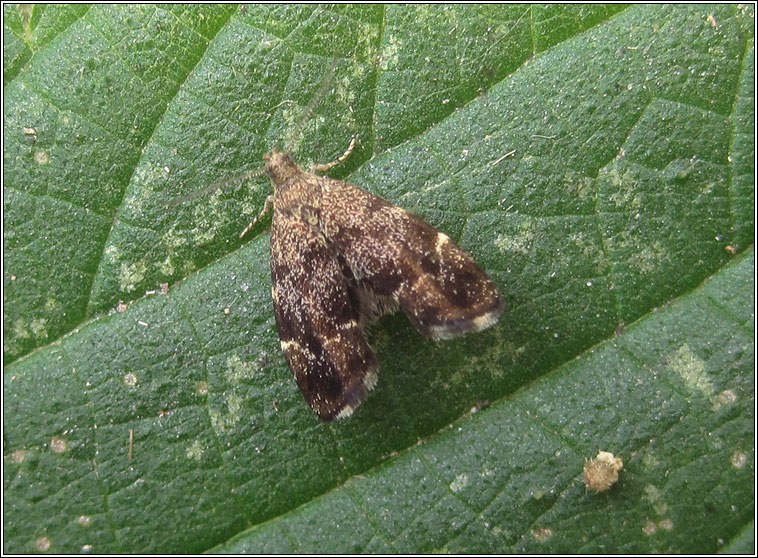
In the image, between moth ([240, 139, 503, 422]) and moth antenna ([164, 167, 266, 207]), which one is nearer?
moth ([240, 139, 503, 422])

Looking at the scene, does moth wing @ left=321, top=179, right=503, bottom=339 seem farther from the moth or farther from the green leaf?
the green leaf

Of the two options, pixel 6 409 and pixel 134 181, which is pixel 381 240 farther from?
pixel 6 409

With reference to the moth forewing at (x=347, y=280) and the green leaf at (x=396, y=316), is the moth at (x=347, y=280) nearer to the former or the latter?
the moth forewing at (x=347, y=280)

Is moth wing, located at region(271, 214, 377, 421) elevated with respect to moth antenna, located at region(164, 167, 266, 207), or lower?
lower

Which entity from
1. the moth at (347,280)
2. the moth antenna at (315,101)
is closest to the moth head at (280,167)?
the moth at (347,280)

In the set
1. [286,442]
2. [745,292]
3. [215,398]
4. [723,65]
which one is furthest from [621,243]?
[215,398]

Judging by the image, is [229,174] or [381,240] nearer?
[381,240]

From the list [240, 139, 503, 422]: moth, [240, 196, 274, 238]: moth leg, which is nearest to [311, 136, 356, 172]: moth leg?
[240, 139, 503, 422]: moth
